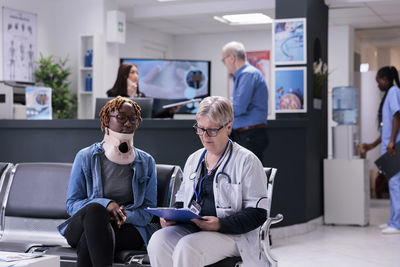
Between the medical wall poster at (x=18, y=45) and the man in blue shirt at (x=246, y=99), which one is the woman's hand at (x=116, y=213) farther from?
the medical wall poster at (x=18, y=45)

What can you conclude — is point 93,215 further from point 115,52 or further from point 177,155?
point 115,52

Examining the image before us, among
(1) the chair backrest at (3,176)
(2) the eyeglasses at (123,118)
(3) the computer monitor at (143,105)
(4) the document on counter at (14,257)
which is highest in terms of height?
(3) the computer monitor at (143,105)

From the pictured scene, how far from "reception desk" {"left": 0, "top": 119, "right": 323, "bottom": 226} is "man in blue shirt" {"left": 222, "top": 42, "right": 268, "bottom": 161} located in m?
0.40

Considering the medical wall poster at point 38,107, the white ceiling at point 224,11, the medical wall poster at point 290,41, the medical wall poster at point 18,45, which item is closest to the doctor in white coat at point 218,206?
the medical wall poster at point 38,107

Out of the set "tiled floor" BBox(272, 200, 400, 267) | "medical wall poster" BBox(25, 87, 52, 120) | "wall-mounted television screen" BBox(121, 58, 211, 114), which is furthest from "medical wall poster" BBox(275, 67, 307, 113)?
"medical wall poster" BBox(25, 87, 52, 120)

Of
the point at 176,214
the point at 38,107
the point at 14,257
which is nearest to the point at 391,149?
the point at 38,107

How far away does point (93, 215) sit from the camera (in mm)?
2824

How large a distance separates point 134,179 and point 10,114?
9.98 ft

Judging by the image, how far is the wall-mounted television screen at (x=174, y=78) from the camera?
855 centimetres

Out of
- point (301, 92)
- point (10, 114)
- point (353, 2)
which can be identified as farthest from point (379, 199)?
point (10, 114)

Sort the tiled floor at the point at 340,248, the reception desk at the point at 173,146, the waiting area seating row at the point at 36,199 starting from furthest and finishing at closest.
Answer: the reception desk at the point at 173,146, the tiled floor at the point at 340,248, the waiting area seating row at the point at 36,199

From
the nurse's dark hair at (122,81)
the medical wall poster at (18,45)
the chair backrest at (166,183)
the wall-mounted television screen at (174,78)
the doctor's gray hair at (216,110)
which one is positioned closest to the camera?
the doctor's gray hair at (216,110)

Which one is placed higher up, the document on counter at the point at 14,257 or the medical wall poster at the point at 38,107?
the medical wall poster at the point at 38,107

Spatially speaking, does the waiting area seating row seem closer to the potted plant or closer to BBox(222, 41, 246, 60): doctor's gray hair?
BBox(222, 41, 246, 60): doctor's gray hair
